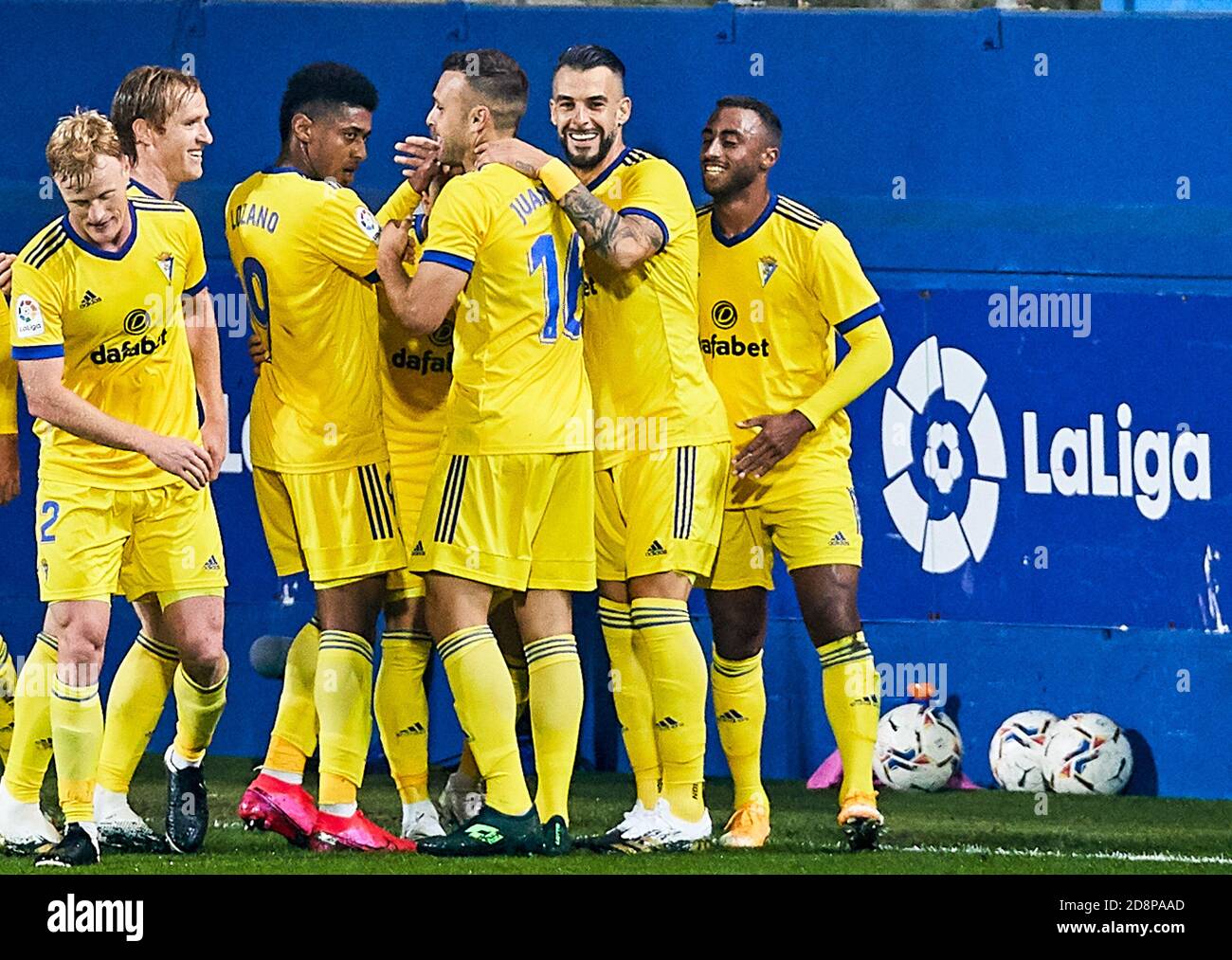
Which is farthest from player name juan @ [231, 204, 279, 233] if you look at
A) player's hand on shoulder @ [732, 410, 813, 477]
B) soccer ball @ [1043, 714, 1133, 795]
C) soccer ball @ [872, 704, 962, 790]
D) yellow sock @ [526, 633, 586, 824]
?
soccer ball @ [1043, 714, 1133, 795]

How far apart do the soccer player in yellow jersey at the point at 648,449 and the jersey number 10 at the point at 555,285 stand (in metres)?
0.09

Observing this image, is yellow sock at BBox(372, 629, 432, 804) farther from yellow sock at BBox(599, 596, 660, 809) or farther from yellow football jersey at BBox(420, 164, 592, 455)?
yellow football jersey at BBox(420, 164, 592, 455)

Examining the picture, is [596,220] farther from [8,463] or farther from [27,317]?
[8,463]

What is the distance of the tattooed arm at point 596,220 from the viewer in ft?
20.6

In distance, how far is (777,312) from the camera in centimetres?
706

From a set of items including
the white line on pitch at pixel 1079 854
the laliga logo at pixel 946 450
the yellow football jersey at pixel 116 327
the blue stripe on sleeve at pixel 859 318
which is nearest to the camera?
the yellow football jersey at pixel 116 327

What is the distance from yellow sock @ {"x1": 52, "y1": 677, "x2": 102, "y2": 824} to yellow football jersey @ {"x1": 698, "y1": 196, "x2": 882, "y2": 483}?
2220 mm

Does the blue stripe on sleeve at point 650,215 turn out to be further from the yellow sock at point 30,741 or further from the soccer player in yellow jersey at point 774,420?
the yellow sock at point 30,741

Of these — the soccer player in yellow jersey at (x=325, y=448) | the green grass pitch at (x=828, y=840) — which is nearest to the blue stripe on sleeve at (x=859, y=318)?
the soccer player in yellow jersey at (x=325, y=448)

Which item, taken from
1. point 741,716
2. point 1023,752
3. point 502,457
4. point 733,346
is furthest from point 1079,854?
point 502,457

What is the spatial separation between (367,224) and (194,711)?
4.97 ft

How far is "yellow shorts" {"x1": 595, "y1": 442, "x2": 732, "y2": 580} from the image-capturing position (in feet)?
21.5

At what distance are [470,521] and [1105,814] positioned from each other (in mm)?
2813
